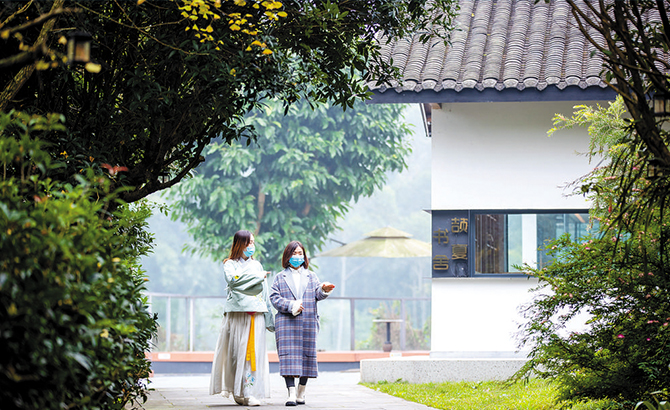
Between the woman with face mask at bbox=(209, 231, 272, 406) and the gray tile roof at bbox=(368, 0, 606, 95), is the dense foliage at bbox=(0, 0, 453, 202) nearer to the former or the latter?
the woman with face mask at bbox=(209, 231, 272, 406)

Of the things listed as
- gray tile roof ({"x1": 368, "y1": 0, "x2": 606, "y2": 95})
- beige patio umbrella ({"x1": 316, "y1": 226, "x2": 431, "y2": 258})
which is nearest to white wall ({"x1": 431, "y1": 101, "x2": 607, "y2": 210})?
gray tile roof ({"x1": 368, "y1": 0, "x2": 606, "y2": 95})

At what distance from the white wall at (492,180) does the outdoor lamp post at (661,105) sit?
6.06 m

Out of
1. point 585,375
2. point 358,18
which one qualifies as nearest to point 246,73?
point 358,18

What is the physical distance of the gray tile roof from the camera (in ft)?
31.8

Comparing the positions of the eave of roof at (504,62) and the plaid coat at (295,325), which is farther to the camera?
the eave of roof at (504,62)

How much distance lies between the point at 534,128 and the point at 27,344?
8689mm

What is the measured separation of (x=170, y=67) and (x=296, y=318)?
3269 millimetres

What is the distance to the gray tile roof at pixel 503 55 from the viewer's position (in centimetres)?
970

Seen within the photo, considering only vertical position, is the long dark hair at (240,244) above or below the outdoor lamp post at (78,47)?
below

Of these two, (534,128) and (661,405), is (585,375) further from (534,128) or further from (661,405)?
(534,128)

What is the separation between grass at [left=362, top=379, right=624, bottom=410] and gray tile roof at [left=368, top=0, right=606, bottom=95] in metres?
3.49

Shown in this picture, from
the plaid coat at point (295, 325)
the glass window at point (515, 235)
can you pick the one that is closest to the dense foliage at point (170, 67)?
the plaid coat at point (295, 325)

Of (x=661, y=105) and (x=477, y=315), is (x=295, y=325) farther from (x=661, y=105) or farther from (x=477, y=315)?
(x=661, y=105)

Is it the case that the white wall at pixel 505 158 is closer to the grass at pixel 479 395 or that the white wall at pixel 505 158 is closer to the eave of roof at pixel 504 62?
the eave of roof at pixel 504 62
